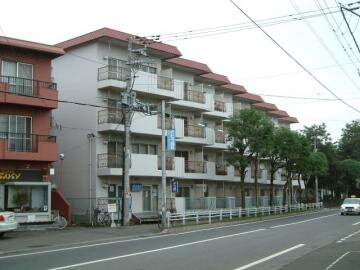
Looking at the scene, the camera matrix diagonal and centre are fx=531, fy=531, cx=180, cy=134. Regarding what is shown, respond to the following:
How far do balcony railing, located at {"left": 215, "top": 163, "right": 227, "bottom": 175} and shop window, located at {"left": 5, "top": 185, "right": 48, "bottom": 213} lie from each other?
1903cm

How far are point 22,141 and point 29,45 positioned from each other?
5.48 metres

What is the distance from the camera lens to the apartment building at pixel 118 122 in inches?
1404

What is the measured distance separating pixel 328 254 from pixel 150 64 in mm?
25451

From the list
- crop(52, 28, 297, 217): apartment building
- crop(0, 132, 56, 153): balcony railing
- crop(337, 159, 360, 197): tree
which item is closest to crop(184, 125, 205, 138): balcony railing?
crop(52, 28, 297, 217): apartment building

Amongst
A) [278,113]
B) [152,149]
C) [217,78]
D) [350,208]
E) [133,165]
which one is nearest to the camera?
[133,165]

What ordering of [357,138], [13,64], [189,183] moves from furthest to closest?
[357,138], [189,183], [13,64]

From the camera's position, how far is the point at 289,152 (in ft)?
154

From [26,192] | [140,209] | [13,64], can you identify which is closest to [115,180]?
[140,209]

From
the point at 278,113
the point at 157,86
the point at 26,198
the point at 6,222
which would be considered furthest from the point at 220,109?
the point at 6,222

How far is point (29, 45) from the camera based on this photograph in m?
30.2

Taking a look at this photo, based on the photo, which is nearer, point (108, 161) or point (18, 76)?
point (18, 76)

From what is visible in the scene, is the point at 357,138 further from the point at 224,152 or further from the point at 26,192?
the point at 26,192

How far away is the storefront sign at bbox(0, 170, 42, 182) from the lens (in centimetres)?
2955

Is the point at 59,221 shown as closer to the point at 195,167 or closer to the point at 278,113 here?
the point at 195,167
